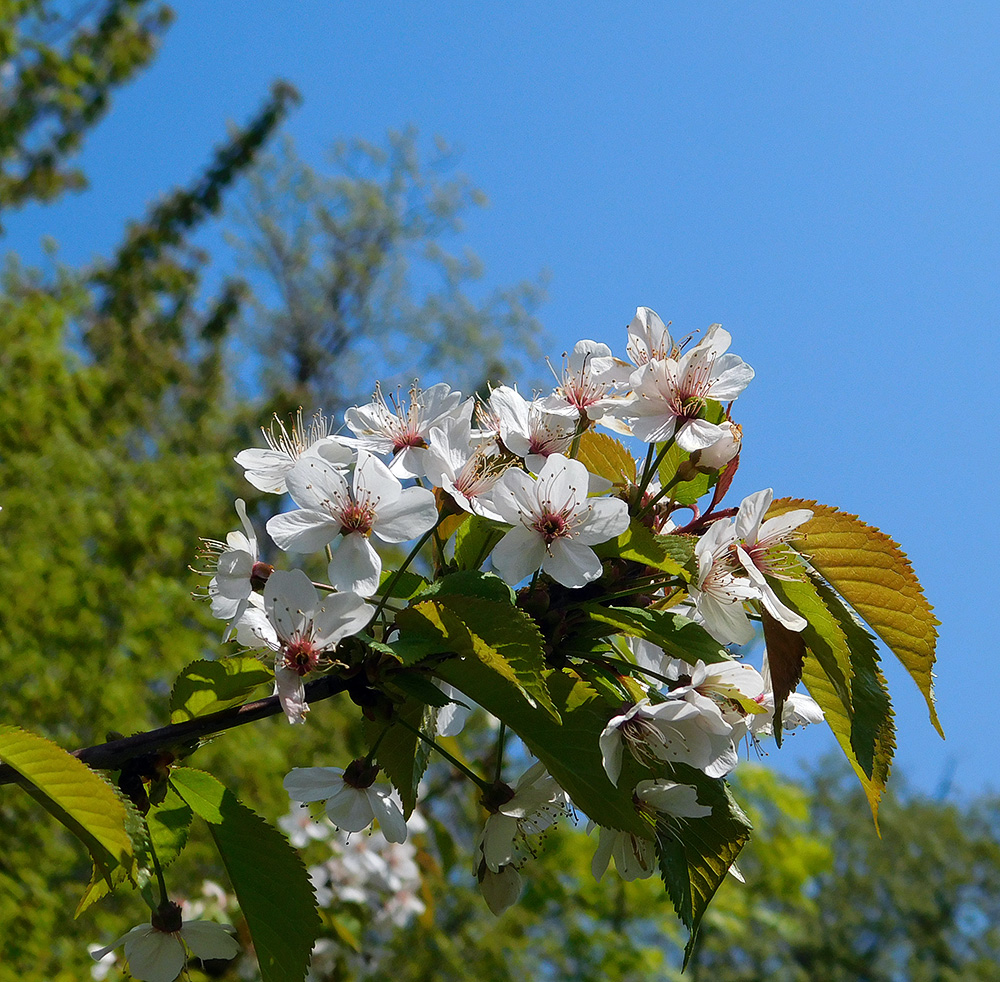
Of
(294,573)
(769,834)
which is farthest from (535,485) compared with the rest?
(769,834)

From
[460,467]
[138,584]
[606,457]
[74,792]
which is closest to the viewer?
[74,792]

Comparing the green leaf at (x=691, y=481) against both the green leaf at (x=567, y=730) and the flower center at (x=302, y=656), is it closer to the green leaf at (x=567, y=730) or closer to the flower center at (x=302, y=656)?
the green leaf at (x=567, y=730)

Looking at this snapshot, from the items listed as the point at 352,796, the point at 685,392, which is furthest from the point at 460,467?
the point at 352,796

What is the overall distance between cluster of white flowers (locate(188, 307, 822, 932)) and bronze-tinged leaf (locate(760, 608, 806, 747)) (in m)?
0.03

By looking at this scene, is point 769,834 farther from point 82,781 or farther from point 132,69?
point 132,69

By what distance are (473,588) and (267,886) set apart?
413 millimetres

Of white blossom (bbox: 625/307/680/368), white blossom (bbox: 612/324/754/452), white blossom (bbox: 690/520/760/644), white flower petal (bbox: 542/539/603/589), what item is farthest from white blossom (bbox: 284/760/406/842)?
white blossom (bbox: 625/307/680/368)

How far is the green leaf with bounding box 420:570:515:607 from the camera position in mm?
1021

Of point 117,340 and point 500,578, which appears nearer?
point 500,578

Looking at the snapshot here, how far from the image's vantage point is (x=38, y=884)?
4.16m

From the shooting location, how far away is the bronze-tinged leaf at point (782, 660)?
105cm

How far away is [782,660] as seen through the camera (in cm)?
107

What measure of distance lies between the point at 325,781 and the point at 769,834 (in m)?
8.41

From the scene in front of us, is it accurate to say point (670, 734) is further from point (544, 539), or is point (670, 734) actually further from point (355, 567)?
point (355, 567)
